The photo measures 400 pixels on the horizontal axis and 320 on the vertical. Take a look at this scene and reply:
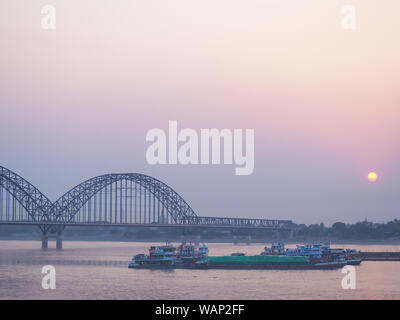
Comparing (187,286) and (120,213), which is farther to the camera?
(120,213)

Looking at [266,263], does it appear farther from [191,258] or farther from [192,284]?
[192,284]

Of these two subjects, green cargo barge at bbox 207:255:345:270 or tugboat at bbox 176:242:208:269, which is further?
tugboat at bbox 176:242:208:269

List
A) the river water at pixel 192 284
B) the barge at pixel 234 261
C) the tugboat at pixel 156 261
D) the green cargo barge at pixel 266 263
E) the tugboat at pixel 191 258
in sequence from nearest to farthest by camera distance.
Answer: the river water at pixel 192 284 < the green cargo barge at pixel 266 263 < the barge at pixel 234 261 < the tugboat at pixel 156 261 < the tugboat at pixel 191 258

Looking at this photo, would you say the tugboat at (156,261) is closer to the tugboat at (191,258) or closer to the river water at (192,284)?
the tugboat at (191,258)

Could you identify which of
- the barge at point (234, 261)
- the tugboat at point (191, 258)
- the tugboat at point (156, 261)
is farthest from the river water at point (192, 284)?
the tugboat at point (191, 258)

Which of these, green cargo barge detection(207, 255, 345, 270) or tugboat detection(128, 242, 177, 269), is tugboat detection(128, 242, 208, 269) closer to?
tugboat detection(128, 242, 177, 269)

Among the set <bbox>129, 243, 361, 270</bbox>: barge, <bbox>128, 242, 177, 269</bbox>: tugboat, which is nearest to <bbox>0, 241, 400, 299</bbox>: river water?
<bbox>128, 242, 177, 269</bbox>: tugboat
